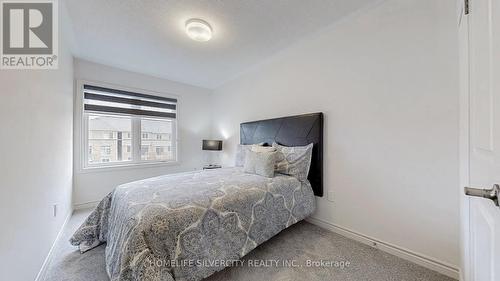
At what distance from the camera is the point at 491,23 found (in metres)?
0.62

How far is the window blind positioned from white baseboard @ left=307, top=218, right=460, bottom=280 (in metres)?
3.70

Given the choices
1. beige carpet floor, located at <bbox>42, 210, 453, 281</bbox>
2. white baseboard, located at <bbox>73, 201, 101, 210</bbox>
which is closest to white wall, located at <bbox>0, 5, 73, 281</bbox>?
beige carpet floor, located at <bbox>42, 210, 453, 281</bbox>

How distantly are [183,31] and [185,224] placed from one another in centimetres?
225

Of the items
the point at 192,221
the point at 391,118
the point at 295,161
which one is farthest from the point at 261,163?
the point at 391,118

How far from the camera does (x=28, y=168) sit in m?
1.35

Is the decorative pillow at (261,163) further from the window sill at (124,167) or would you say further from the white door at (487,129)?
the window sill at (124,167)

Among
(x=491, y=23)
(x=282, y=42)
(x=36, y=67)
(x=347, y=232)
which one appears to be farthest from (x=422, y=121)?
(x=36, y=67)

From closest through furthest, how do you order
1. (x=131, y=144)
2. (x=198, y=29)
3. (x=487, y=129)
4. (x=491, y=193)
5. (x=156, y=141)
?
1. (x=491, y=193)
2. (x=487, y=129)
3. (x=198, y=29)
4. (x=131, y=144)
5. (x=156, y=141)

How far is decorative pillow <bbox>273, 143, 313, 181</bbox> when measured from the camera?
2293mm

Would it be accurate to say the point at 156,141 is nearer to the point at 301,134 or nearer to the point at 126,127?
the point at 126,127

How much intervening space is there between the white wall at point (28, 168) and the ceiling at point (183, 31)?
45 centimetres

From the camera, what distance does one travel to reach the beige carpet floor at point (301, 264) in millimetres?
1480

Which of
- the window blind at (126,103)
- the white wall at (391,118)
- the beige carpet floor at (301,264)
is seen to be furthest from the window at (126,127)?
the white wall at (391,118)

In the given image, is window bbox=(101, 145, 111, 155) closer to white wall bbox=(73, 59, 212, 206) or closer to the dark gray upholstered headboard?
white wall bbox=(73, 59, 212, 206)
